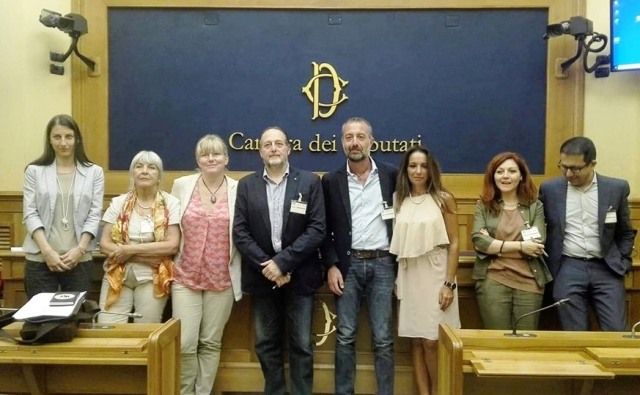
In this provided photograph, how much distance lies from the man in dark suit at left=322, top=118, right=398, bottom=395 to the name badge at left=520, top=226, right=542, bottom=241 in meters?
0.69

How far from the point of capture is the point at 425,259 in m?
3.18

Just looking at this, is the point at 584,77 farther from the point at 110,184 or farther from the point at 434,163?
the point at 110,184

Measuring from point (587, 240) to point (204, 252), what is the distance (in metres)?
2.01

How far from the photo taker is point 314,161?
4.89 m

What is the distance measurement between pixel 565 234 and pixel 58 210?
9.01 feet

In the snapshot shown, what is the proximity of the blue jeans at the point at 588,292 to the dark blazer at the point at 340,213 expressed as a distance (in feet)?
3.13

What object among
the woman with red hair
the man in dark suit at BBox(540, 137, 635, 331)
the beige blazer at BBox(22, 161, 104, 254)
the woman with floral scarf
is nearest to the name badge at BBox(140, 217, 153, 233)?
the woman with floral scarf

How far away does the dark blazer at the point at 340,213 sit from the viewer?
3209mm

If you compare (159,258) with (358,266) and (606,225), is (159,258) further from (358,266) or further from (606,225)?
(606,225)

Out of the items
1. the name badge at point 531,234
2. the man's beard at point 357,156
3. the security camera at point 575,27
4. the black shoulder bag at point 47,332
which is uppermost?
the security camera at point 575,27

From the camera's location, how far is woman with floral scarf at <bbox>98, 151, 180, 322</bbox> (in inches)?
124

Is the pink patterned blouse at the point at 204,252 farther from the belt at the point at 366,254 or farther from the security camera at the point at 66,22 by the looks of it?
the security camera at the point at 66,22

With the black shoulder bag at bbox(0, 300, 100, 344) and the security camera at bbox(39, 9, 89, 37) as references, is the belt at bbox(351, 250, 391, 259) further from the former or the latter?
the security camera at bbox(39, 9, 89, 37)

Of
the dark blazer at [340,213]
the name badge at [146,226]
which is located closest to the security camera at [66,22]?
the name badge at [146,226]
